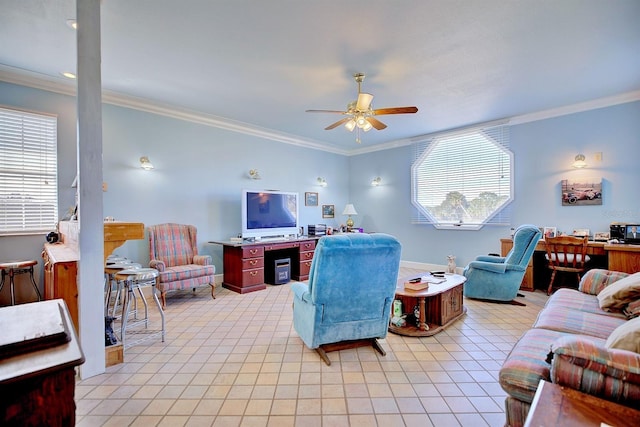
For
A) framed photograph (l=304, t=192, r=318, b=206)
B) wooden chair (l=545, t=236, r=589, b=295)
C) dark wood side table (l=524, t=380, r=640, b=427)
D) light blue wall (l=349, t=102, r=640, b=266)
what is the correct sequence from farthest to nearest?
framed photograph (l=304, t=192, r=318, b=206) → light blue wall (l=349, t=102, r=640, b=266) → wooden chair (l=545, t=236, r=589, b=295) → dark wood side table (l=524, t=380, r=640, b=427)

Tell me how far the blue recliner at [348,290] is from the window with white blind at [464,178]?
384 centimetres

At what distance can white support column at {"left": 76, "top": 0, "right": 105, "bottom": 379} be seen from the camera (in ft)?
6.79

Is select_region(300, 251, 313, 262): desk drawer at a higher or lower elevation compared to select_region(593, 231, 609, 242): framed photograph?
lower

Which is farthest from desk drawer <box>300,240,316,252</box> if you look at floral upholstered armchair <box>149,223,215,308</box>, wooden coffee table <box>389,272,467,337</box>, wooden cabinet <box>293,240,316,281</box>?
wooden coffee table <box>389,272,467,337</box>

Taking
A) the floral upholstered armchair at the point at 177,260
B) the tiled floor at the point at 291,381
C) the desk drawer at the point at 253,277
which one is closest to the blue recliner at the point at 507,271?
the tiled floor at the point at 291,381

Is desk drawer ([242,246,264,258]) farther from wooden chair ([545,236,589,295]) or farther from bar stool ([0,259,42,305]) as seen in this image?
wooden chair ([545,236,589,295])

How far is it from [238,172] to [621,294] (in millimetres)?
5064

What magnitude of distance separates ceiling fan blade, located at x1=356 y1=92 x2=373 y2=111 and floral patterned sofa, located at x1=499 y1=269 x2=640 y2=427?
2550 mm

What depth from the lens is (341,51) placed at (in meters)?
2.83

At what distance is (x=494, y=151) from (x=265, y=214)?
14.0 ft

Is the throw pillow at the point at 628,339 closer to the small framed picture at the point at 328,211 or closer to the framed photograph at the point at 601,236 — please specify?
the framed photograph at the point at 601,236

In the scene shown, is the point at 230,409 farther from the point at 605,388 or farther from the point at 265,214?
the point at 265,214

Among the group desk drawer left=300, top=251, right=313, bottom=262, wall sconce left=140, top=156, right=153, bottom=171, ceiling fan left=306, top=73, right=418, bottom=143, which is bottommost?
desk drawer left=300, top=251, right=313, bottom=262

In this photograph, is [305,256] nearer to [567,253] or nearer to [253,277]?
[253,277]
